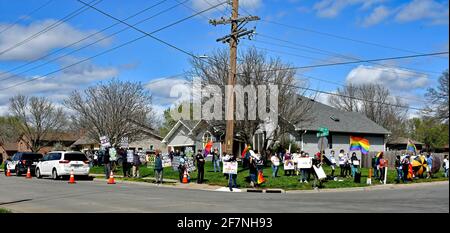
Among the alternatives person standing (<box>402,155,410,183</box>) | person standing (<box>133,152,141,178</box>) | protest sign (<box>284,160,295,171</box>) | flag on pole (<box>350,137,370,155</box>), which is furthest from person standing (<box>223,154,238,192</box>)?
person standing (<box>402,155,410,183</box>)

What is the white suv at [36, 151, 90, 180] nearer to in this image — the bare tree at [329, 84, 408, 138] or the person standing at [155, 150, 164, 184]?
the person standing at [155, 150, 164, 184]

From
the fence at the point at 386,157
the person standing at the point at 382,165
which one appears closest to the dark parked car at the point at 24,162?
the person standing at the point at 382,165

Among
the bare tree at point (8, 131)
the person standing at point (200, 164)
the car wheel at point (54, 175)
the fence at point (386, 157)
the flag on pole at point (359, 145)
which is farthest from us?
the bare tree at point (8, 131)

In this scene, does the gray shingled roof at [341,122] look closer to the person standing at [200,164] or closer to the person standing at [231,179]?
the person standing at [200,164]

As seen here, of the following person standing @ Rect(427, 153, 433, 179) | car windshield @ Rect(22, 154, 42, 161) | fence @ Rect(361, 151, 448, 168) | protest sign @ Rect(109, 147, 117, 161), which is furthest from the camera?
fence @ Rect(361, 151, 448, 168)

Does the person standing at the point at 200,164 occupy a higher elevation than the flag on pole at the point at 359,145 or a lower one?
lower

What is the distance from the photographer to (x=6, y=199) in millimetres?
18172

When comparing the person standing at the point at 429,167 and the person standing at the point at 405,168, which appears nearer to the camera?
the person standing at the point at 405,168

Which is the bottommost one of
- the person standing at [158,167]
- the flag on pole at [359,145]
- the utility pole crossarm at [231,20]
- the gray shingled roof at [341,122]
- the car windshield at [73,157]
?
the person standing at [158,167]

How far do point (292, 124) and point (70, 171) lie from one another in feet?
51.6

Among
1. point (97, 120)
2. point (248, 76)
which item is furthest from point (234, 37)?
point (97, 120)

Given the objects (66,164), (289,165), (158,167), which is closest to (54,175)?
(66,164)

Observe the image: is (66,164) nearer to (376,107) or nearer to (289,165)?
(289,165)

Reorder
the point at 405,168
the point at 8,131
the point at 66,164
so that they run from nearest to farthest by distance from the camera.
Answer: the point at 405,168, the point at 66,164, the point at 8,131
